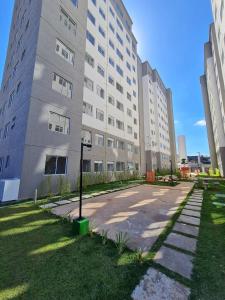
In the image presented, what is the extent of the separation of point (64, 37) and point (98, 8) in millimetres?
11697

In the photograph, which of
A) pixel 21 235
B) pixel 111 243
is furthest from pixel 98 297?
pixel 21 235

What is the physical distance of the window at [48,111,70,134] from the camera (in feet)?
35.7

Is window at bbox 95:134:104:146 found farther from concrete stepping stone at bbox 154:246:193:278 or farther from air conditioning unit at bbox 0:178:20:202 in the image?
concrete stepping stone at bbox 154:246:193:278

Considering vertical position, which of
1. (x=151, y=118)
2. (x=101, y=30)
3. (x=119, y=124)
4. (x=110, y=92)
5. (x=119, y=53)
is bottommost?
(x=119, y=124)

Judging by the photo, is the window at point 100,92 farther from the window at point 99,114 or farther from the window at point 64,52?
the window at point 64,52

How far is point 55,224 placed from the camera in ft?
→ 16.5

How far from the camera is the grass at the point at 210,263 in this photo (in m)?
2.35

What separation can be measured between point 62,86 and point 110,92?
32.3 ft

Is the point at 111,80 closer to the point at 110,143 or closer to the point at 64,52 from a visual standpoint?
the point at 110,143

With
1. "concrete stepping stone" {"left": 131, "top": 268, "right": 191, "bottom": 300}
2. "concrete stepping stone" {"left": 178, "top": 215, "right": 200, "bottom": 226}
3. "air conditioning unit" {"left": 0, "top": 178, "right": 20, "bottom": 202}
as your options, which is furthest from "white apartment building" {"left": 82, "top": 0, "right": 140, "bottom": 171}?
"concrete stepping stone" {"left": 131, "top": 268, "right": 191, "bottom": 300}

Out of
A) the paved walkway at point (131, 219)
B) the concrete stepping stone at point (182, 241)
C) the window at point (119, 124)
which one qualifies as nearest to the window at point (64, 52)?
the window at point (119, 124)

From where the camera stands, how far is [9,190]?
823 centimetres

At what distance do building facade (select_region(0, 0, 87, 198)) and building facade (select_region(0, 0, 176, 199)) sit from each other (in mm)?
57

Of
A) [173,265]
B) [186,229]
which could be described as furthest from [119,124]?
[173,265]
